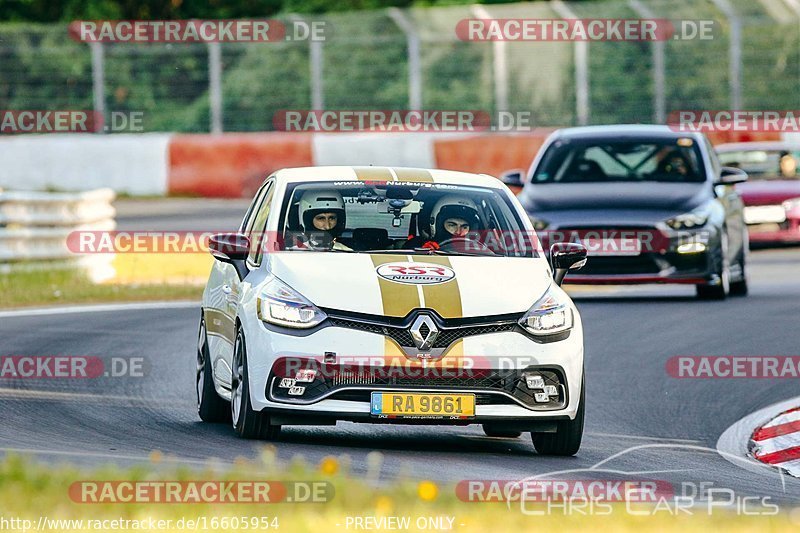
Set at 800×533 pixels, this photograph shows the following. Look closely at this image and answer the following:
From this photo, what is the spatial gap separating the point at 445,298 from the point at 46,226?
39.2 ft

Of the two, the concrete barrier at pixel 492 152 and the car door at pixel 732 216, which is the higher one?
the concrete barrier at pixel 492 152

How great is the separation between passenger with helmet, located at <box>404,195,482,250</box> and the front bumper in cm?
111

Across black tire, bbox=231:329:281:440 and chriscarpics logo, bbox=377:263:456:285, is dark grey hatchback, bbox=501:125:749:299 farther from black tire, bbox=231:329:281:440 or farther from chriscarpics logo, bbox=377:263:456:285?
black tire, bbox=231:329:281:440

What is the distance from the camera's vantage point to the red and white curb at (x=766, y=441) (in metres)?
10.5

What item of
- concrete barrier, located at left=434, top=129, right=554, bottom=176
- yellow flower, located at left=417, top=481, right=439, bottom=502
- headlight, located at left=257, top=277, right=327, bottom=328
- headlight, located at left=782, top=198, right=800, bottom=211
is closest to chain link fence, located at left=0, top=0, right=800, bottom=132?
concrete barrier, located at left=434, top=129, right=554, bottom=176

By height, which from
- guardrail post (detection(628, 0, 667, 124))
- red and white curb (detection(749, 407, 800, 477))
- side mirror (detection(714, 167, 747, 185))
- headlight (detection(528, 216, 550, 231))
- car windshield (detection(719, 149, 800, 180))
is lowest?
red and white curb (detection(749, 407, 800, 477))

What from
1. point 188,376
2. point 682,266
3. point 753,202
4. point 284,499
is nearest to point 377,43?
point 753,202

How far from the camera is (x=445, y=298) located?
9695 mm

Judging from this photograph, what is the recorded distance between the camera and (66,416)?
10969 millimetres

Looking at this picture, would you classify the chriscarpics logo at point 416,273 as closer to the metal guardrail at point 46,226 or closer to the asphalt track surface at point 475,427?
the asphalt track surface at point 475,427

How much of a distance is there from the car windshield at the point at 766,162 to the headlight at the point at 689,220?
293 inches

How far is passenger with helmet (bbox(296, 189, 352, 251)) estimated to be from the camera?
34.5 ft

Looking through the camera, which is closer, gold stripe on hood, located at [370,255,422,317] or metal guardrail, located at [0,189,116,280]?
gold stripe on hood, located at [370,255,422,317]

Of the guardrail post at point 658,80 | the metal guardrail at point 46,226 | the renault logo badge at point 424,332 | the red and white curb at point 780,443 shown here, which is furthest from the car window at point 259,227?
the guardrail post at point 658,80
